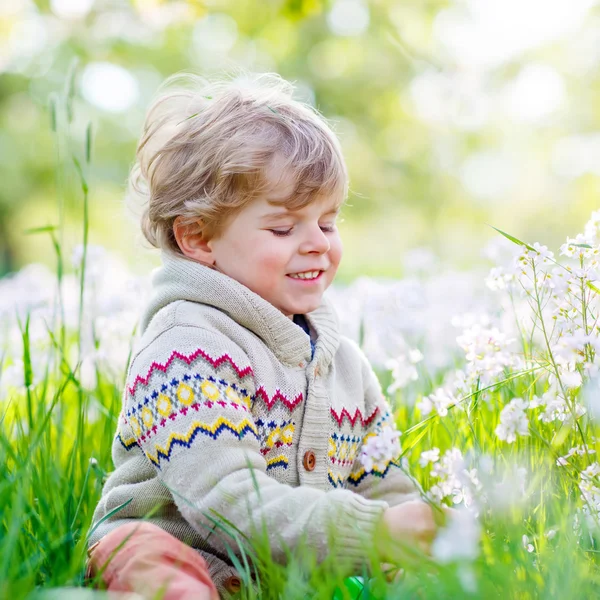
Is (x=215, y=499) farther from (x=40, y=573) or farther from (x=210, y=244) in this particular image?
(x=210, y=244)

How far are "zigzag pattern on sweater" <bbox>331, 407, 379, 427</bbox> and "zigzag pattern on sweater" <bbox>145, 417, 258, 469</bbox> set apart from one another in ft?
1.50

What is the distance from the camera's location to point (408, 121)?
20.1 m

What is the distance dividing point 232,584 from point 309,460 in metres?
0.39

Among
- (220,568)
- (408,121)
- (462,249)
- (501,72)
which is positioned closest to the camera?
(220,568)

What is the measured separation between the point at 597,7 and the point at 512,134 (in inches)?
402

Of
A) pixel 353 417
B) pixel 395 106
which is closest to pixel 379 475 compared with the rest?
pixel 353 417

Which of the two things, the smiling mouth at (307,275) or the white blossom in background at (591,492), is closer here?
the white blossom in background at (591,492)

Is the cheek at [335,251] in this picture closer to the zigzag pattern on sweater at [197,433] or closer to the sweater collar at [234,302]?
the sweater collar at [234,302]

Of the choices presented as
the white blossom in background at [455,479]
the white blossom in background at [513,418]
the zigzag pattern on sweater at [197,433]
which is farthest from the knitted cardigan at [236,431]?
the white blossom in background at [513,418]

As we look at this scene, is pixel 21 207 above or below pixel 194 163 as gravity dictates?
below

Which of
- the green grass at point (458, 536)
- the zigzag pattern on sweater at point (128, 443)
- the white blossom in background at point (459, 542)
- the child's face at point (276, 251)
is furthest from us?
the child's face at point (276, 251)

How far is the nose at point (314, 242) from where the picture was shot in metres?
2.25

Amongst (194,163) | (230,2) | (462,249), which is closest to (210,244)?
(194,163)

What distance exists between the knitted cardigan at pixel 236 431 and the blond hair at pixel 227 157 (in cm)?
18
